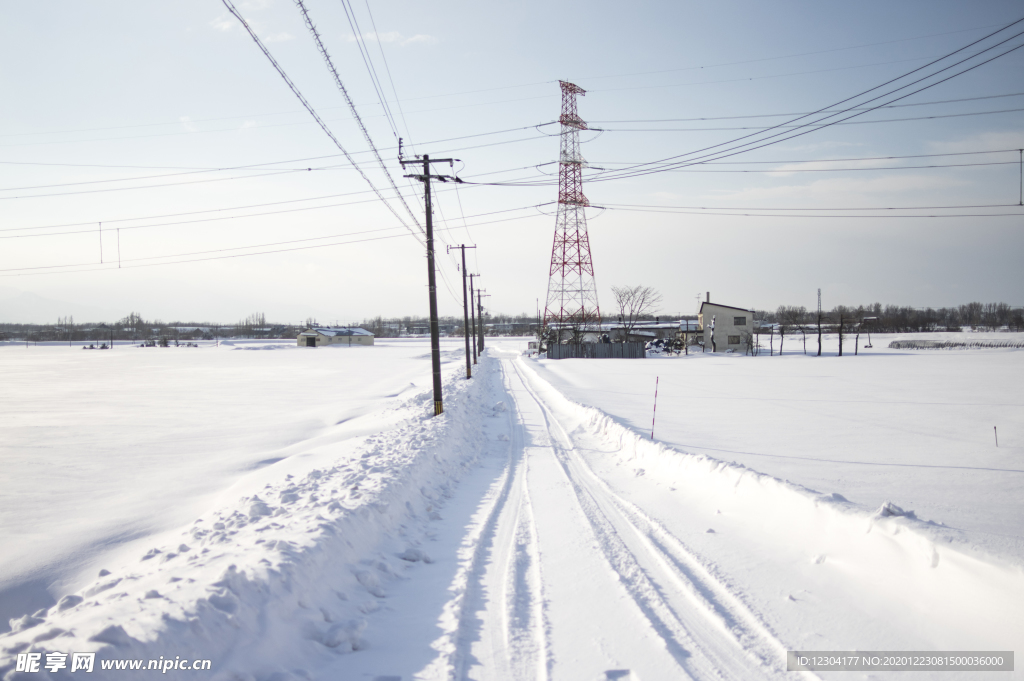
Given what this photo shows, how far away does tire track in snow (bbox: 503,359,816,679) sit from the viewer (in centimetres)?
370

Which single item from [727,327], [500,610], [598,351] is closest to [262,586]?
[500,610]

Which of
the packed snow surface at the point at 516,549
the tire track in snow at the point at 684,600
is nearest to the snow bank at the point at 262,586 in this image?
the packed snow surface at the point at 516,549

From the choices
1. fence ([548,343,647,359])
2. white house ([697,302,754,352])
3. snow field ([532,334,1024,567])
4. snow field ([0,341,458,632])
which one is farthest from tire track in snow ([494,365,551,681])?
white house ([697,302,754,352])

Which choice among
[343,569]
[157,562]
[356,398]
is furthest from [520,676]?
[356,398]

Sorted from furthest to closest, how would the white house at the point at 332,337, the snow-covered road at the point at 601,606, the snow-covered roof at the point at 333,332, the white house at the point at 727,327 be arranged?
1. the snow-covered roof at the point at 333,332
2. the white house at the point at 332,337
3. the white house at the point at 727,327
4. the snow-covered road at the point at 601,606

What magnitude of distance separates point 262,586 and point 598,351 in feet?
180

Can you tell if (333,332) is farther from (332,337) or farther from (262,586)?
(262,586)

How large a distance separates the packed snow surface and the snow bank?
0.02 m

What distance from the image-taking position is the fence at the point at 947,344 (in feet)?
199

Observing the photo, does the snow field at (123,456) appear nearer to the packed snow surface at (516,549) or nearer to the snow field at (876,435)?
the packed snow surface at (516,549)

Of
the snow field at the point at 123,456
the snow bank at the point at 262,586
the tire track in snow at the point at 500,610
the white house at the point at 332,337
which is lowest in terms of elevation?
the snow field at the point at 123,456

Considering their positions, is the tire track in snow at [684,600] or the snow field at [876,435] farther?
the snow field at [876,435]

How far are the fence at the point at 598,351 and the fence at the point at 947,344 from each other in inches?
1535

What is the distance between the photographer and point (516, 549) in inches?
230
